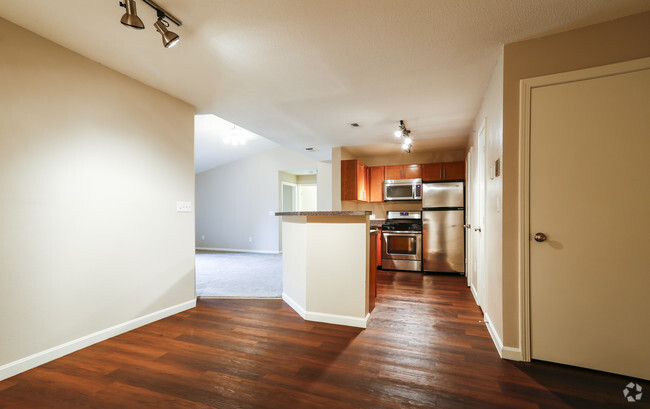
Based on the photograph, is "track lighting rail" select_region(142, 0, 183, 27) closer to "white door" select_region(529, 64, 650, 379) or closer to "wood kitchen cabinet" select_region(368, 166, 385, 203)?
"white door" select_region(529, 64, 650, 379)

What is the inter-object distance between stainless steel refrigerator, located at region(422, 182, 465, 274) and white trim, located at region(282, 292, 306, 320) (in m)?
2.93

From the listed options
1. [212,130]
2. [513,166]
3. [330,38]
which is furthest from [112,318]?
[212,130]

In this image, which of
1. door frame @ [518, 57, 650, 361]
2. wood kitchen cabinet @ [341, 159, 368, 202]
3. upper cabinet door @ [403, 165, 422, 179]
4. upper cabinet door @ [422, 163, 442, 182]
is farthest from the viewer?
upper cabinet door @ [403, 165, 422, 179]

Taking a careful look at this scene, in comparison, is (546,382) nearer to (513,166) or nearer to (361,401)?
Answer: (361,401)

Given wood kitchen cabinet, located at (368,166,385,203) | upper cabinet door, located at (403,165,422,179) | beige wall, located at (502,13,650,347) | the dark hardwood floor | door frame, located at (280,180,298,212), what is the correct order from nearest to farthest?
the dark hardwood floor, beige wall, located at (502,13,650,347), upper cabinet door, located at (403,165,422,179), wood kitchen cabinet, located at (368,166,385,203), door frame, located at (280,180,298,212)

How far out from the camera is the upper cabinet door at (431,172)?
539 cm

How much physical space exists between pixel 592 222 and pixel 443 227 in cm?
339

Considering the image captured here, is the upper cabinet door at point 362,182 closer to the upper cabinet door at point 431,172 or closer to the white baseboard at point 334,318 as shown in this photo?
the upper cabinet door at point 431,172

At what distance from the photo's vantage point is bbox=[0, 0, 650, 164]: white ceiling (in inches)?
71.1

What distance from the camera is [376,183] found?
19.8ft

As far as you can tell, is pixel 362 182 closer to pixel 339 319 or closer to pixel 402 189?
pixel 402 189

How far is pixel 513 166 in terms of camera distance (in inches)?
83.7

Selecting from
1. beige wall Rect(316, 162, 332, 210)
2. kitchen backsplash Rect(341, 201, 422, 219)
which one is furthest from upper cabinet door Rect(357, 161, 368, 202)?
beige wall Rect(316, 162, 332, 210)

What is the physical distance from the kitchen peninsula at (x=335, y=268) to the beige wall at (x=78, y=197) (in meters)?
1.46
